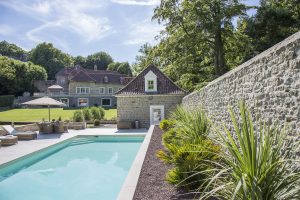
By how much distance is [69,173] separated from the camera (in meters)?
11.9

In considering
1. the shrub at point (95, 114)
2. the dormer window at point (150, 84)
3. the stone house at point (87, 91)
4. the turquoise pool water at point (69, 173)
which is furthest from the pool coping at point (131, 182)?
the stone house at point (87, 91)

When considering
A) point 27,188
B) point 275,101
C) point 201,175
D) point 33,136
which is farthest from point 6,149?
point 275,101

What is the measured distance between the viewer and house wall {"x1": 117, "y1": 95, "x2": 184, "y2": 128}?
24.6m

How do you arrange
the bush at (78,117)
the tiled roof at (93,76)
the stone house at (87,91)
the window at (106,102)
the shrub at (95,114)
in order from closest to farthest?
the bush at (78,117)
the shrub at (95,114)
the stone house at (87,91)
the tiled roof at (93,76)
the window at (106,102)

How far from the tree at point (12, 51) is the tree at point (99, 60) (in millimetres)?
22654

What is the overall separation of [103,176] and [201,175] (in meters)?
6.38

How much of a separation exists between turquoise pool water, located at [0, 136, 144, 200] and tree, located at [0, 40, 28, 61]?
9140 cm

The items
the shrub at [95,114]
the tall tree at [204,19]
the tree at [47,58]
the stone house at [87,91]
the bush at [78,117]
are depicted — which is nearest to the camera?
the tall tree at [204,19]

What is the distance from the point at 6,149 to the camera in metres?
14.0

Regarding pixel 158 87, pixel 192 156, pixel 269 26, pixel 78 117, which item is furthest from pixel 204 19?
pixel 192 156

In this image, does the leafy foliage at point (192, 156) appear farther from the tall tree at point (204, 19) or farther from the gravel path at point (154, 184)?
the tall tree at point (204, 19)

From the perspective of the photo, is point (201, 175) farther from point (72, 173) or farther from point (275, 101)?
point (72, 173)

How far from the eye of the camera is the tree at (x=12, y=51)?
96.1 metres

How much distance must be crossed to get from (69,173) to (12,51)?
97.6m
